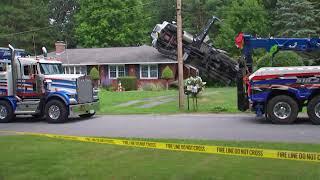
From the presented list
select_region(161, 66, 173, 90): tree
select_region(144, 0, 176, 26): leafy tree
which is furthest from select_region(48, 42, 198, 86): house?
select_region(144, 0, 176, 26): leafy tree

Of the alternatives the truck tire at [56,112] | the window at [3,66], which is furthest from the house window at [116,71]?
the truck tire at [56,112]

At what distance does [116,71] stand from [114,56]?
5.57 ft

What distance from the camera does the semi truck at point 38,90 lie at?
69.4 ft

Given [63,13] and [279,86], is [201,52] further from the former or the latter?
[63,13]

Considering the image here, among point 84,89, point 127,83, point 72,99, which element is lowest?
point 72,99

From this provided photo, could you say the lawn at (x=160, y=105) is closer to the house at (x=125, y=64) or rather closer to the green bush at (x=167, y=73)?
the green bush at (x=167, y=73)

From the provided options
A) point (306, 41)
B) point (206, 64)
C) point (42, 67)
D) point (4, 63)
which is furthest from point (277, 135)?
point (206, 64)

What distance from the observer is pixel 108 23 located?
66.6 metres

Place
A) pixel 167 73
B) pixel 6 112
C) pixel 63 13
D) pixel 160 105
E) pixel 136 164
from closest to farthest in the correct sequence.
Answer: pixel 136 164 → pixel 6 112 → pixel 160 105 → pixel 167 73 → pixel 63 13

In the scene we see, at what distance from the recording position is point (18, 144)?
1342 cm

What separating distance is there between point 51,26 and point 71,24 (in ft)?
Result: 29.2

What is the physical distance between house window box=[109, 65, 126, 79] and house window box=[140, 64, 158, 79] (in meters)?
1.75

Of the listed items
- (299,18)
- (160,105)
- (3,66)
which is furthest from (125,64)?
(3,66)

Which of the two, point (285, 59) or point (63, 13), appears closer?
point (285, 59)
